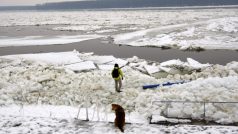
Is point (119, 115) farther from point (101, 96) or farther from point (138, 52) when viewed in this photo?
point (138, 52)

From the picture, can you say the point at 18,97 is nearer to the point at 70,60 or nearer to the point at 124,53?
the point at 70,60

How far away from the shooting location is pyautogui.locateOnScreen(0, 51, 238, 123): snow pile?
9.66 meters

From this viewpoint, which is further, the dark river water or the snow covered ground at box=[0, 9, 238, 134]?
the dark river water

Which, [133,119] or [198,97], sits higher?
[198,97]

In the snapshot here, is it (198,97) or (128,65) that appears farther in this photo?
(128,65)

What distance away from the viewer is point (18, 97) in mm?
11430

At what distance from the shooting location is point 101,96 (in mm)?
11352

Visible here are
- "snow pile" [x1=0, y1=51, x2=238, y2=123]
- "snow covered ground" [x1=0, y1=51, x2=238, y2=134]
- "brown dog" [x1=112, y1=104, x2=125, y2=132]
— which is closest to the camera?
"brown dog" [x1=112, y1=104, x2=125, y2=132]

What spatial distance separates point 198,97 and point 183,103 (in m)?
0.81

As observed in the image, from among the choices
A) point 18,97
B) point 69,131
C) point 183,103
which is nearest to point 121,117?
point 69,131

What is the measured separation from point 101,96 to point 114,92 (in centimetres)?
60

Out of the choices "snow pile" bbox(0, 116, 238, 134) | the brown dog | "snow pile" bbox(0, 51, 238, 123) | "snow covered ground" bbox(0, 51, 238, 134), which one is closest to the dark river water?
"snow covered ground" bbox(0, 51, 238, 134)

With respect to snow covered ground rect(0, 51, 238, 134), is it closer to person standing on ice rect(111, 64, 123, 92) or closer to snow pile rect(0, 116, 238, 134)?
snow pile rect(0, 116, 238, 134)

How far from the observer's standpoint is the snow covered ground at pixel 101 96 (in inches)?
313
